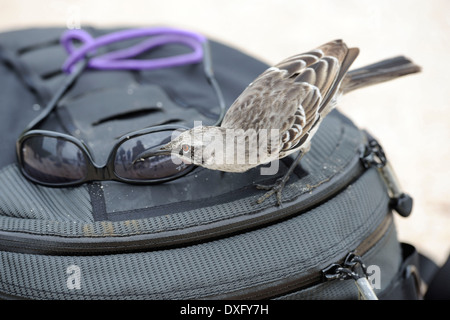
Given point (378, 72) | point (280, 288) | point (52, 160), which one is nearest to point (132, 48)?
point (52, 160)

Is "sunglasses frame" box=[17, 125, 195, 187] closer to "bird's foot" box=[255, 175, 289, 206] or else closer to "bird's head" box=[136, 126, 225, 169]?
"bird's head" box=[136, 126, 225, 169]

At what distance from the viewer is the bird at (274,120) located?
1870 mm

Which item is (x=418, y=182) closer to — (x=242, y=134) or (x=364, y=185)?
(x=364, y=185)

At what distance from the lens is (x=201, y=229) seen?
1.75 m

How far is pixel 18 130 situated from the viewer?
2201 mm

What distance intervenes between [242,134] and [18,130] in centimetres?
94

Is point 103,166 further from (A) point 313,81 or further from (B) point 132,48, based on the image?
(B) point 132,48

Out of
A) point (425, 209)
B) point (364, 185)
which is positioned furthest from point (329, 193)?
point (425, 209)

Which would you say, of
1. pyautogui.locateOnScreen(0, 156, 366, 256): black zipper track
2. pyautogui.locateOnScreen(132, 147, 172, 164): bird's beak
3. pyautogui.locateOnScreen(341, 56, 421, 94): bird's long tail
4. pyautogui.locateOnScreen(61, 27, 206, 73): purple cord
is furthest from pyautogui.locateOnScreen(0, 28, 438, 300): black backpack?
pyautogui.locateOnScreen(61, 27, 206, 73): purple cord

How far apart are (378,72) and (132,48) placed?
124 cm

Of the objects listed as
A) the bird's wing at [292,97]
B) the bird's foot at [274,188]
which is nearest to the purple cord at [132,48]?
the bird's wing at [292,97]

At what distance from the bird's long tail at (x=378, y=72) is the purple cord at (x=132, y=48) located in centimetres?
76

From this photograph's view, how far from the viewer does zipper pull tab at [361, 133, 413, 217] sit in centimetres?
208

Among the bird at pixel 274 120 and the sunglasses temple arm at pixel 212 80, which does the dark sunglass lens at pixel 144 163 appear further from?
the sunglasses temple arm at pixel 212 80
